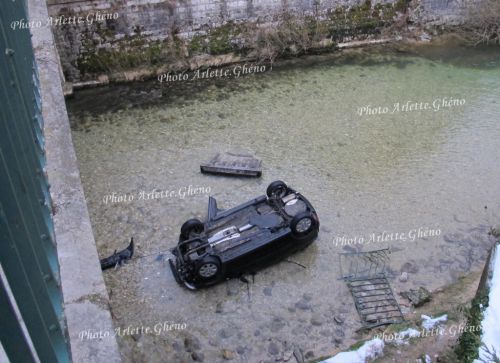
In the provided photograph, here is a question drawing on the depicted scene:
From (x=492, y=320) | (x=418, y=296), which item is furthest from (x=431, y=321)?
(x=492, y=320)

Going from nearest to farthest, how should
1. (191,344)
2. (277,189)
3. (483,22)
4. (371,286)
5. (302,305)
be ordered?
(191,344)
(302,305)
(371,286)
(277,189)
(483,22)

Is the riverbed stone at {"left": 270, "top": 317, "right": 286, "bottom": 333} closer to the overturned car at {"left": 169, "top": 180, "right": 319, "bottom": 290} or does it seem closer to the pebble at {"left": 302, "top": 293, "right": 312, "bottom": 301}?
the pebble at {"left": 302, "top": 293, "right": 312, "bottom": 301}

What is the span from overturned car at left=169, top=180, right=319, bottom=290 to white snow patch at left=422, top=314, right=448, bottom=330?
1898 mm

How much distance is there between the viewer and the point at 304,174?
9.27m

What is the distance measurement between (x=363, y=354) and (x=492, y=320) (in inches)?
61.7

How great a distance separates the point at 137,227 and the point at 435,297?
14.8 feet

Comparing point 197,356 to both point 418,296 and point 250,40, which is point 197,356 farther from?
point 250,40

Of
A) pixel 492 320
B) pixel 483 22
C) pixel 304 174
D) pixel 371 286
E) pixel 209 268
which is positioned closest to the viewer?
pixel 492 320

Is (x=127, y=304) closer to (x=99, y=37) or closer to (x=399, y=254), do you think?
(x=399, y=254)

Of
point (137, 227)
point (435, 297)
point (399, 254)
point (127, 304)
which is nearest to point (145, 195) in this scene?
point (137, 227)

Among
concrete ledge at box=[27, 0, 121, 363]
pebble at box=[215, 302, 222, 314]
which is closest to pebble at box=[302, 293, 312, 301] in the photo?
pebble at box=[215, 302, 222, 314]

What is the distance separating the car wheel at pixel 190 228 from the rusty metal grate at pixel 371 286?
84.3 inches

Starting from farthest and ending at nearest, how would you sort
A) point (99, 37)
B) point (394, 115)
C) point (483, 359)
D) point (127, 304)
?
point (99, 37), point (394, 115), point (127, 304), point (483, 359)

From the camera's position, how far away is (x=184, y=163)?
31.5 ft
